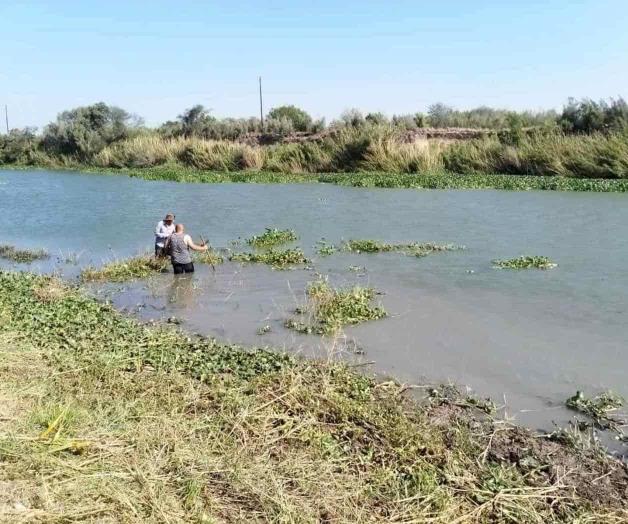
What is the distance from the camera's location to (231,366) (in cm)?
629

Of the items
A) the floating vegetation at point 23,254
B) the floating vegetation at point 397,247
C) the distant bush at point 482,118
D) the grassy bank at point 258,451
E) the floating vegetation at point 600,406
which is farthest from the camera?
the distant bush at point 482,118

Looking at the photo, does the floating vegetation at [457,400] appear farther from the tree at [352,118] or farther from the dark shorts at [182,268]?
the tree at [352,118]

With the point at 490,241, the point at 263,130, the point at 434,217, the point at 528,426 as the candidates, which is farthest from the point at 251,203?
the point at 263,130

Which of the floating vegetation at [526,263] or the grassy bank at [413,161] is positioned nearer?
the floating vegetation at [526,263]

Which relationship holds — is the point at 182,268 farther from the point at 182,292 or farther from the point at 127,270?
the point at 182,292

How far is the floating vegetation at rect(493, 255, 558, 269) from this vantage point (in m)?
11.2

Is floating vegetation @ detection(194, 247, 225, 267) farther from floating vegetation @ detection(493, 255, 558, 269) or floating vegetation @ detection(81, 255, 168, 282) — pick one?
floating vegetation @ detection(493, 255, 558, 269)

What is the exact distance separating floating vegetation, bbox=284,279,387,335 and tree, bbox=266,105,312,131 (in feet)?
116

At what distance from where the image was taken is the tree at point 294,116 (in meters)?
44.0

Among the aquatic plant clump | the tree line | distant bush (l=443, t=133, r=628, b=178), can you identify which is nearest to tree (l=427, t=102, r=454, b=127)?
the tree line

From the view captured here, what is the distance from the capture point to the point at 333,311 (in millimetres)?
8367

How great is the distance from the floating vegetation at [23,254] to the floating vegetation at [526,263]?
9719 mm

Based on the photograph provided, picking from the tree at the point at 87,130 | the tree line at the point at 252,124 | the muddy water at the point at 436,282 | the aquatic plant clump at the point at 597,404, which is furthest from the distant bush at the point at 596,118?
the tree at the point at 87,130

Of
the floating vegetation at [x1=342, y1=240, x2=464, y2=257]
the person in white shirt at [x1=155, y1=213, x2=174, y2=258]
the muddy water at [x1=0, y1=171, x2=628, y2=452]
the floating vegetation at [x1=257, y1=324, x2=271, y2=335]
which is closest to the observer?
the muddy water at [x1=0, y1=171, x2=628, y2=452]
